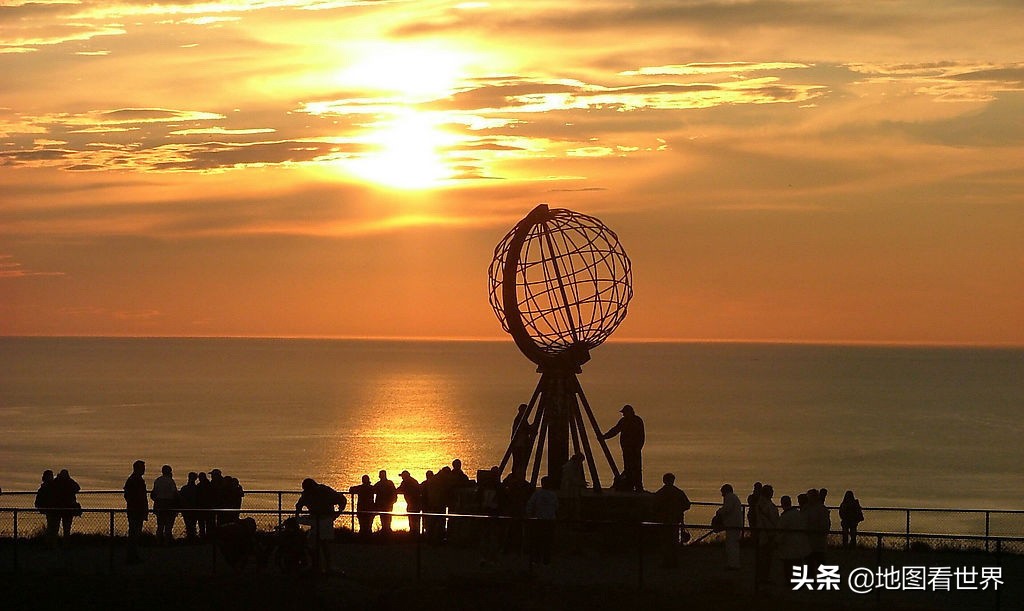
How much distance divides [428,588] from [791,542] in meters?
5.32

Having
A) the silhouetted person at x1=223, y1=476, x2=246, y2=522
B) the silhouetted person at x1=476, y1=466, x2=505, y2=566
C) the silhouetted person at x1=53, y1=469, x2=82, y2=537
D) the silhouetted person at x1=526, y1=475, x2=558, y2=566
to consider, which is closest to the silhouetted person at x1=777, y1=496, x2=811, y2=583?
the silhouetted person at x1=526, y1=475, x2=558, y2=566

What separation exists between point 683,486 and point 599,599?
243 ft

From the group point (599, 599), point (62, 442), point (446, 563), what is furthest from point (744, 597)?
point (62, 442)

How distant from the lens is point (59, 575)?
872 inches

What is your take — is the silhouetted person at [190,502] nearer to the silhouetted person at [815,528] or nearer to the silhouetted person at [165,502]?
the silhouetted person at [165,502]

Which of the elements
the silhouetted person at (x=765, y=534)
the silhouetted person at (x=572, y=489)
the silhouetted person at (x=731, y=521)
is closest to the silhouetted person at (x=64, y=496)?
the silhouetted person at (x=572, y=489)

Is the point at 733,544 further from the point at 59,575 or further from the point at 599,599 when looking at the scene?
the point at 59,575

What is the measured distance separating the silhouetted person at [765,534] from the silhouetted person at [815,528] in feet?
1.65

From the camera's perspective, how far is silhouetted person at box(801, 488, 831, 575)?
21312 millimetres

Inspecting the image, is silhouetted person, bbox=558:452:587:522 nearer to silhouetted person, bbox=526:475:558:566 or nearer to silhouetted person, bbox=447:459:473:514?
silhouetted person, bbox=447:459:473:514

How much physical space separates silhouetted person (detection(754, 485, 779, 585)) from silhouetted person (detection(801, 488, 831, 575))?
504mm

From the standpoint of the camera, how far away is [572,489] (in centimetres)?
2555

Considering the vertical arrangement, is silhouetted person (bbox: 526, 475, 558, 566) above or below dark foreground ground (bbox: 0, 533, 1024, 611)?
above

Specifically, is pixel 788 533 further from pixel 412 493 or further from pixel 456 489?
pixel 412 493
